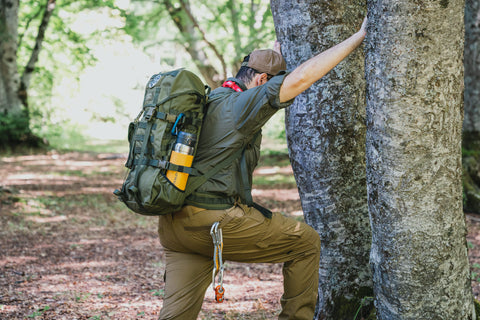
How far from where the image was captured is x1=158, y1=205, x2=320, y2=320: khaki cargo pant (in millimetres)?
2912

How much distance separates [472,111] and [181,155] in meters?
8.05

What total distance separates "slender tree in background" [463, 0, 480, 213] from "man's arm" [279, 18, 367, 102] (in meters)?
7.43

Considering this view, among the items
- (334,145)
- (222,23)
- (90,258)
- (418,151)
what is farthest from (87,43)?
(418,151)

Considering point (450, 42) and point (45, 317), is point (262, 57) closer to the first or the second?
point (450, 42)

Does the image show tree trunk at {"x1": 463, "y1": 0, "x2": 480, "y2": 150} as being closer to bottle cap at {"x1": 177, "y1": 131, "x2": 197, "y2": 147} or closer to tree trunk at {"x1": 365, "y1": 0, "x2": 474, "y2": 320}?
tree trunk at {"x1": 365, "y1": 0, "x2": 474, "y2": 320}

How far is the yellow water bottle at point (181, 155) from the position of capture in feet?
9.11

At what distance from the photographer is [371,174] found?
9.41 feet

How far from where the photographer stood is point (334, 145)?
363 cm

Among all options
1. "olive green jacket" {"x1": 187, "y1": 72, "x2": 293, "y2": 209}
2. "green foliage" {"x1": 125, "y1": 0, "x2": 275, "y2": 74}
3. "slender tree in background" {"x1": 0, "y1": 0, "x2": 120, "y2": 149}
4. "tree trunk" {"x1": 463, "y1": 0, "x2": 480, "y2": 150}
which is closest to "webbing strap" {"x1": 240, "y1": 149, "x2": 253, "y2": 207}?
"olive green jacket" {"x1": 187, "y1": 72, "x2": 293, "y2": 209}

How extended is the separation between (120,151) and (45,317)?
56.6ft

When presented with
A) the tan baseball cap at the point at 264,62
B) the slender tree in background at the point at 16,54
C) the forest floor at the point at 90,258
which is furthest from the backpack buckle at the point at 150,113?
the slender tree in background at the point at 16,54

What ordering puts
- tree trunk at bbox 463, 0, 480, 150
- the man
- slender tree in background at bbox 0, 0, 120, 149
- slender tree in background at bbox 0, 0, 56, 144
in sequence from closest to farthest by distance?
the man → tree trunk at bbox 463, 0, 480, 150 → slender tree in background at bbox 0, 0, 120, 149 → slender tree in background at bbox 0, 0, 56, 144

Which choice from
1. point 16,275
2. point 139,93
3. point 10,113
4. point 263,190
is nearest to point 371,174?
point 16,275

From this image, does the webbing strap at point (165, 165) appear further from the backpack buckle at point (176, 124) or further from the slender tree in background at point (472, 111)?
the slender tree in background at point (472, 111)
